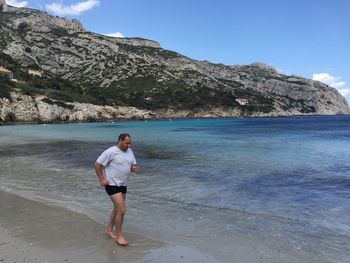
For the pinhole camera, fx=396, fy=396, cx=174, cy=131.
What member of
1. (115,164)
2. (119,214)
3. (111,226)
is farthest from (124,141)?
(111,226)

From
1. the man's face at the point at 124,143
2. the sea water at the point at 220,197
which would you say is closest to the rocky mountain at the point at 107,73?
the sea water at the point at 220,197

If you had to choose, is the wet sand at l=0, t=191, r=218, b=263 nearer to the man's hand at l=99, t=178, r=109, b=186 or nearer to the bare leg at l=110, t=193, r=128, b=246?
the bare leg at l=110, t=193, r=128, b=246

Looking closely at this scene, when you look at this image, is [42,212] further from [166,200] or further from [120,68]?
[120,68]

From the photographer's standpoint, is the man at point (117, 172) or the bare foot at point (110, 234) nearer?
the man at point (117, 172)

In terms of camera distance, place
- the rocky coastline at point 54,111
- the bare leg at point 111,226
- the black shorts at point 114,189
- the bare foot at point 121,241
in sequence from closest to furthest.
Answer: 1. the bare foot at point 121,241
2. the black shorts at point 114,189
3. the bare leg at point 111,226
4. the rocky coastline at point 54,111

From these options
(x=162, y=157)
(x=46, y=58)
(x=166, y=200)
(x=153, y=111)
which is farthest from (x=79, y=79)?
(x=166, y=200)

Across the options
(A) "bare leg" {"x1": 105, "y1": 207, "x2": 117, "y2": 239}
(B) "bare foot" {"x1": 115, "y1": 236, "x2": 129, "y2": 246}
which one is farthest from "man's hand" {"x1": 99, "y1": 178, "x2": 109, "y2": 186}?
(B) "bare foot" {"x1": 115, "y1": 236, "x2": 129, "y2": 246}

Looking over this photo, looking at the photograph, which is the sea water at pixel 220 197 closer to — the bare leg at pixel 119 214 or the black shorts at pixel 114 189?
the bare leg at pixel 119 214

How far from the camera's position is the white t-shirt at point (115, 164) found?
8.31 m

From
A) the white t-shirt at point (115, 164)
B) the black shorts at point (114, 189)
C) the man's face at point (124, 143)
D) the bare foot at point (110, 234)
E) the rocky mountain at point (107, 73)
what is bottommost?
the bare foot at point (110, 234)

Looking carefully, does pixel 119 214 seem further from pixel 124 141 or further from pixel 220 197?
pixel 220 197

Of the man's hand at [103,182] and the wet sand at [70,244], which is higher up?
the man's hand at [103,182]

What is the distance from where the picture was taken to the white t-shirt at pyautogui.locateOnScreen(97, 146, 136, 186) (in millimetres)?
8312

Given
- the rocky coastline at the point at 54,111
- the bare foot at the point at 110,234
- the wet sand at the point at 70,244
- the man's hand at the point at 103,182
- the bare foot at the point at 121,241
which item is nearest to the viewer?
the wet sand at the point at 70,244
